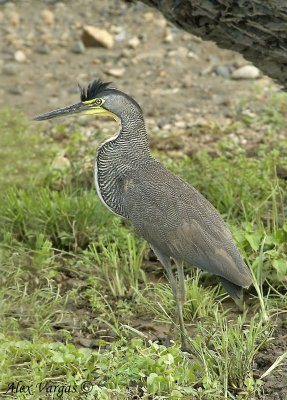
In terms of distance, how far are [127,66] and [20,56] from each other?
100cm

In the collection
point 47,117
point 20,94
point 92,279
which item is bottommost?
point 20,94

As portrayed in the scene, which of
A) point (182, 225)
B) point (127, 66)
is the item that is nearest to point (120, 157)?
point (182, 225)

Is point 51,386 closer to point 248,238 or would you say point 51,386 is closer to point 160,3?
point 248,238

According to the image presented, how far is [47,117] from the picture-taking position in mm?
5203

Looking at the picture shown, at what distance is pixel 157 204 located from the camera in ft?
15.8

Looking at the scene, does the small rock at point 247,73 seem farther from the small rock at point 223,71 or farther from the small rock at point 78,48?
the small rock at point 78,48

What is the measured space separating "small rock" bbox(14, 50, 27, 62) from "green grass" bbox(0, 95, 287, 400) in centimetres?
214

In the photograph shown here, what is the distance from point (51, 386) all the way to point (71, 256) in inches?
62.0

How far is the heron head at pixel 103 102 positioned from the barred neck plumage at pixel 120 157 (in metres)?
0.03

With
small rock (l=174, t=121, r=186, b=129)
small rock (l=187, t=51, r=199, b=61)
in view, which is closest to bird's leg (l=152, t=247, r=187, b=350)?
small rock (l=174, t=121, r=186, b=129)

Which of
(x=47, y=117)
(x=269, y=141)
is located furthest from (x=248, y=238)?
(x=269, y=141)

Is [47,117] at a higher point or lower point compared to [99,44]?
higher

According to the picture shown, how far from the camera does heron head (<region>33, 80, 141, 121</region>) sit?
201 inches
